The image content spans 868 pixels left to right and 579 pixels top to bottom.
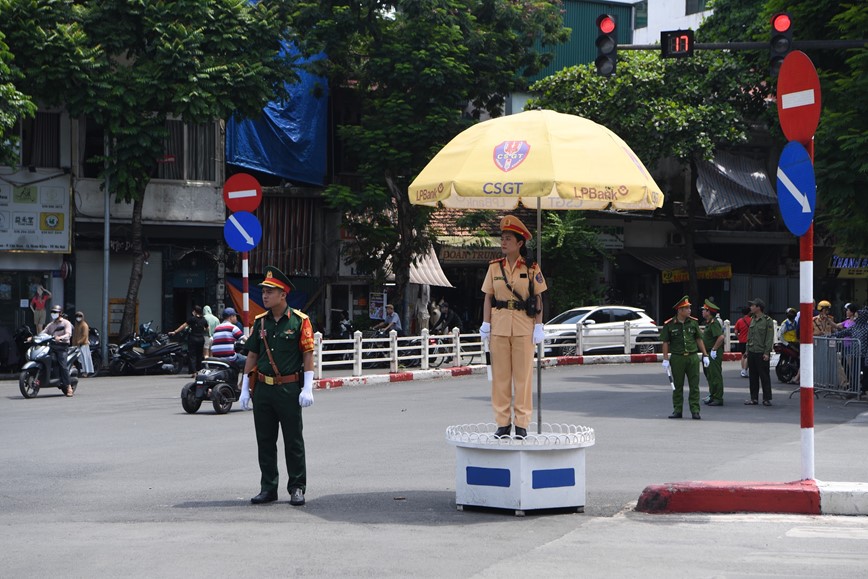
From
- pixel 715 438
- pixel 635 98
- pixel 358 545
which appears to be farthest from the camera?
pixel 635 98

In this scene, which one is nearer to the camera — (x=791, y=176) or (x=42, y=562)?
(x=42, y=562)

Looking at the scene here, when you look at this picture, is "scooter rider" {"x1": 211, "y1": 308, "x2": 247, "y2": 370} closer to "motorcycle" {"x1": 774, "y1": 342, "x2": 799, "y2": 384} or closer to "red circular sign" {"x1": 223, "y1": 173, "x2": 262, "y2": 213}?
"red circular sign" {"x1": 223, "y1": 173, "x2": 262, "y2": 213}

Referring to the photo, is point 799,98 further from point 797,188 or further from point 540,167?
point 540,167

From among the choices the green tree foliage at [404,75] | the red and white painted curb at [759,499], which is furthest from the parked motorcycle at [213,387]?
the green tree foliage at [404,75]

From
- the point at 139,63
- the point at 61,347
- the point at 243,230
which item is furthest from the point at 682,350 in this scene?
the point at 139,63

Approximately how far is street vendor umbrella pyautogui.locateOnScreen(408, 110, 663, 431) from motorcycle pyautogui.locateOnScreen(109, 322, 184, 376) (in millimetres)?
18670

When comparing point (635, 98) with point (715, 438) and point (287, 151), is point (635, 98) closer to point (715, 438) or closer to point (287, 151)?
point (287, 151)

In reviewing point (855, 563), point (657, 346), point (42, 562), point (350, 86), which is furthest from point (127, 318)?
point (855, 563)

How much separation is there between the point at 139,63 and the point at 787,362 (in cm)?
1681

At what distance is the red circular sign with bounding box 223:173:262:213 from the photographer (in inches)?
700

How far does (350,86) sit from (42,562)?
28114 millimetres

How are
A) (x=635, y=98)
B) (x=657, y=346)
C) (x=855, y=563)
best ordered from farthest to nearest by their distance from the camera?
(x=635, y=98)
(x=657, y=346)
(x=855, y=563)

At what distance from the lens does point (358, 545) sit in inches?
290

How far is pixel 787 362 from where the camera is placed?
79.3 feet
